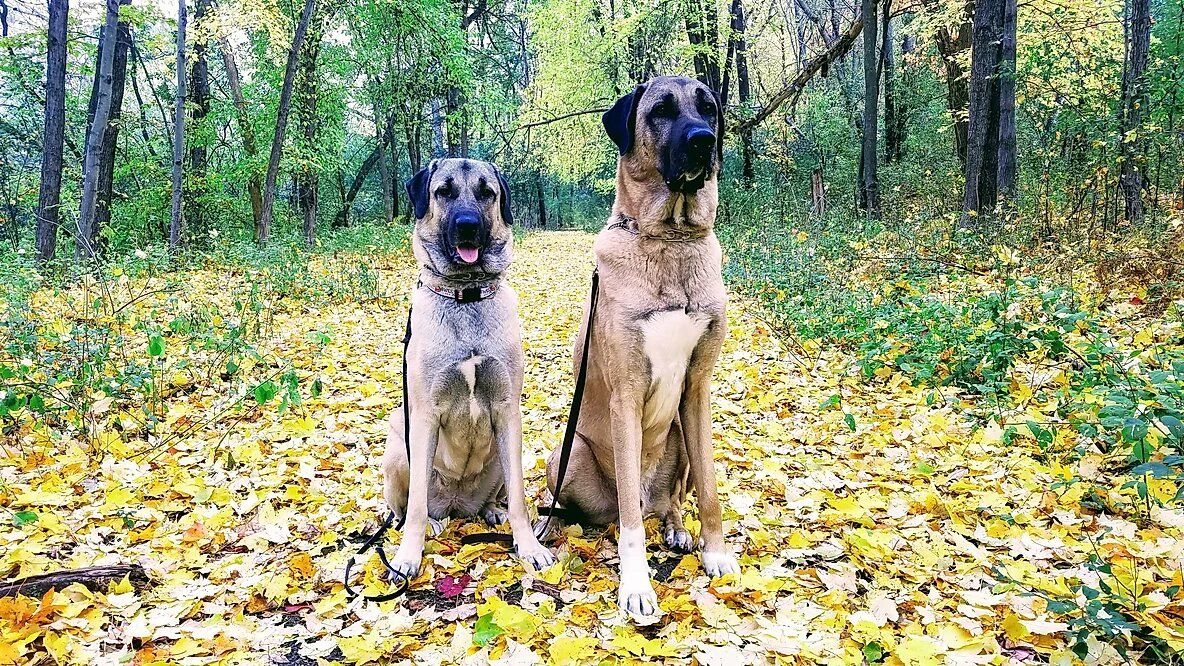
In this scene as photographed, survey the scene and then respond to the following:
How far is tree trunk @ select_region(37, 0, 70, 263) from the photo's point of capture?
10914 millimetres

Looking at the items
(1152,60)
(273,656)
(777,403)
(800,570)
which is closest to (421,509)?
(273,656)

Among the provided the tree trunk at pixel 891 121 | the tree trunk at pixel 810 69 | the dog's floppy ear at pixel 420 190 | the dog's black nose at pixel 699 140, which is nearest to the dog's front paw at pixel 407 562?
the dog's floppy ear at pixel 420 190

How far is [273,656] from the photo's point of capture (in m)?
2.56

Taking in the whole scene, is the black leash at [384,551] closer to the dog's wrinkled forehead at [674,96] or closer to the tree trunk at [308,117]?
the dog's wrinkled forehead at [674,96]

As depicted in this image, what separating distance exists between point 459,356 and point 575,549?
3.82ft

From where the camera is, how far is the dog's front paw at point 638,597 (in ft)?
9.18

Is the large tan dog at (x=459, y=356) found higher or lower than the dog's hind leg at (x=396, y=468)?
higher

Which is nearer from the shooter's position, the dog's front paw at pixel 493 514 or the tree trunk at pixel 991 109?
the dog's front paw at pixel 493 514

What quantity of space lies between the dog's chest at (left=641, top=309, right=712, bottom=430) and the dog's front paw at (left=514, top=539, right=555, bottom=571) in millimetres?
887

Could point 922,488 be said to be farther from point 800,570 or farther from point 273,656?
point 273,656

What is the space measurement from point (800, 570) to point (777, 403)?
2802 mm

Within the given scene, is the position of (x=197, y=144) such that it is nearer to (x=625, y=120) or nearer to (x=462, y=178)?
(x=462, y=178)

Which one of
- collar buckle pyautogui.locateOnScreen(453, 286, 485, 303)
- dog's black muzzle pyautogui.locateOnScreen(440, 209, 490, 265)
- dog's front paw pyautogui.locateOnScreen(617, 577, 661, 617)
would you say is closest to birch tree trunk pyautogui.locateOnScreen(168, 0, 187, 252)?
dog's black muzzle pyautogui.locateOnScreen(440, 209, 490, 265)

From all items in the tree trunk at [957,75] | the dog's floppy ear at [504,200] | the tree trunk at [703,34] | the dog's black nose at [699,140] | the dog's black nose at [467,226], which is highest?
the tree trunk at [703,34]
